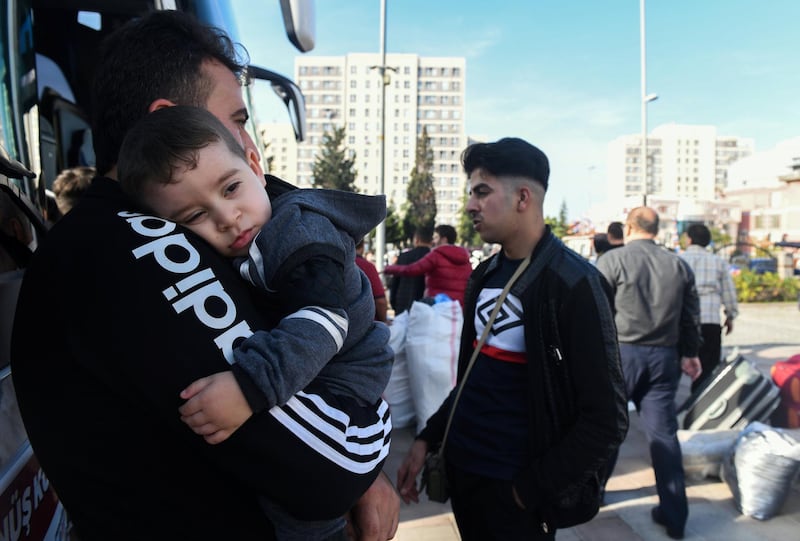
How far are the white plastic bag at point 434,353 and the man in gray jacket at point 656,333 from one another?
4.99ft

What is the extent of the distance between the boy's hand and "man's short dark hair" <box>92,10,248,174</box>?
1.83 ft

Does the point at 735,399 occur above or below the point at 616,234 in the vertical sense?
below

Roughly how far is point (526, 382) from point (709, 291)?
5091 millimetres

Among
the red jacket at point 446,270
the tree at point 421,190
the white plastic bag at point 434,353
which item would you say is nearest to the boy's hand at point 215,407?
the white plastic bag at point 434,353

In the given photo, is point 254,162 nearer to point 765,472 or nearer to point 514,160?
point 514,160

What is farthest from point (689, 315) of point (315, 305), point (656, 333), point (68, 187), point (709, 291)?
point (68, 187)

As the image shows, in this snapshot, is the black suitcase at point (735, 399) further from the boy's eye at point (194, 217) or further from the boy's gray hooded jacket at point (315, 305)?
the boy's eye at point (194, 217)

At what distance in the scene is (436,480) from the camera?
2334 mm

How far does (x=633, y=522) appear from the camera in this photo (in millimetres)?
3924

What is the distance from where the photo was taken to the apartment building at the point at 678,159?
5797 inches

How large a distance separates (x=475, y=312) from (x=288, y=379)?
5.33 ft

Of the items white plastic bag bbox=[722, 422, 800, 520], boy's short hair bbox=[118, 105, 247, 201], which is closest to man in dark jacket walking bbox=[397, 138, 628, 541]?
boy's short hair bbox=[118, 105, 247, 201]

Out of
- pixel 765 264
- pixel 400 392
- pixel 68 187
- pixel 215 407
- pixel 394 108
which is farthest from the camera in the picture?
pixel 394 108

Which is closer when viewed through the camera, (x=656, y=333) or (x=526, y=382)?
(x=526, y=382)
